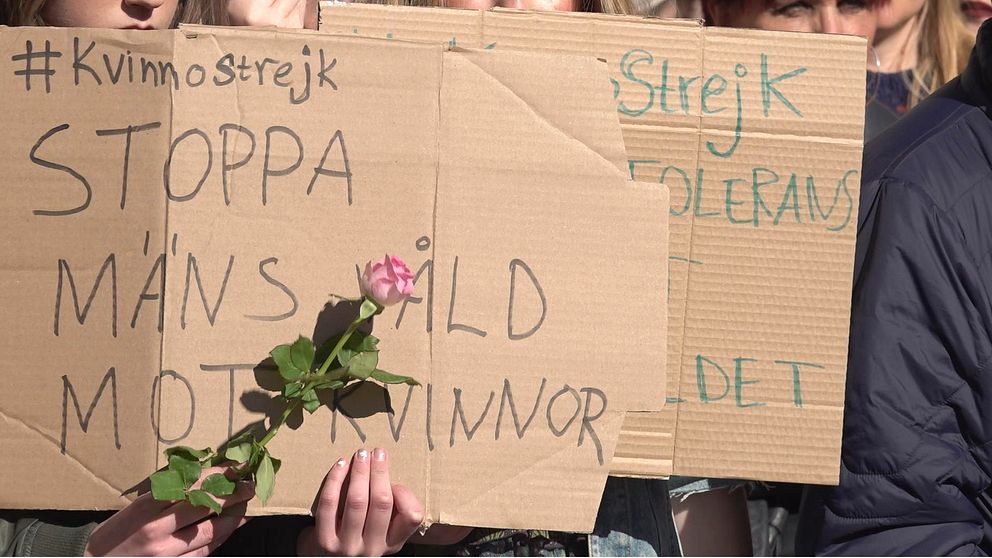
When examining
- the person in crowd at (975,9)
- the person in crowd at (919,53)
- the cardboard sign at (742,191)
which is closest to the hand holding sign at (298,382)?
the cardboard sign at (742,191)

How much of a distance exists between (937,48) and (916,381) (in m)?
1.62

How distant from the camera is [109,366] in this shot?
55.5 inches

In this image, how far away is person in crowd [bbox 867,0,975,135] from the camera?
2.90m

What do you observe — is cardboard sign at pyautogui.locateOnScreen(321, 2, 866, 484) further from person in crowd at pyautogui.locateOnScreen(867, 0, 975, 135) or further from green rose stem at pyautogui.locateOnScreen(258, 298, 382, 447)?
person in crowd at pyautogui.locateOnScreen(867, 0, 975, 135)

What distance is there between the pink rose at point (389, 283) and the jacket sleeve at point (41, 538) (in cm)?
49

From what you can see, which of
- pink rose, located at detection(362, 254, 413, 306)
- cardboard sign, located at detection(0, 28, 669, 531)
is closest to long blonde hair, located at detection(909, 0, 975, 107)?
cardboard sign, located at detection(0, 28, 669, 531)

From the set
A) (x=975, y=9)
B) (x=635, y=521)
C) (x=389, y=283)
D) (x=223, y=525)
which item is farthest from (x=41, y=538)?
(x=975, y=9)

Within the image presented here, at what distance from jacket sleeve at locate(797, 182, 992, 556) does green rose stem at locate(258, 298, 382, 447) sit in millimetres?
650

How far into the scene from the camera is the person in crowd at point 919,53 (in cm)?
290

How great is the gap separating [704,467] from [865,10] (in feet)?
4.15

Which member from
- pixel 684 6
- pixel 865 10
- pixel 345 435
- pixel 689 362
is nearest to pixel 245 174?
pixel 345 435

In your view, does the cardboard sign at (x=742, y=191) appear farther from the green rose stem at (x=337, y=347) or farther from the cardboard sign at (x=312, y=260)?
the green rose stem at (x=337, y=347)

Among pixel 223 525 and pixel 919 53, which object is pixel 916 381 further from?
pixel 919 53

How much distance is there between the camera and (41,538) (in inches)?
59.4
